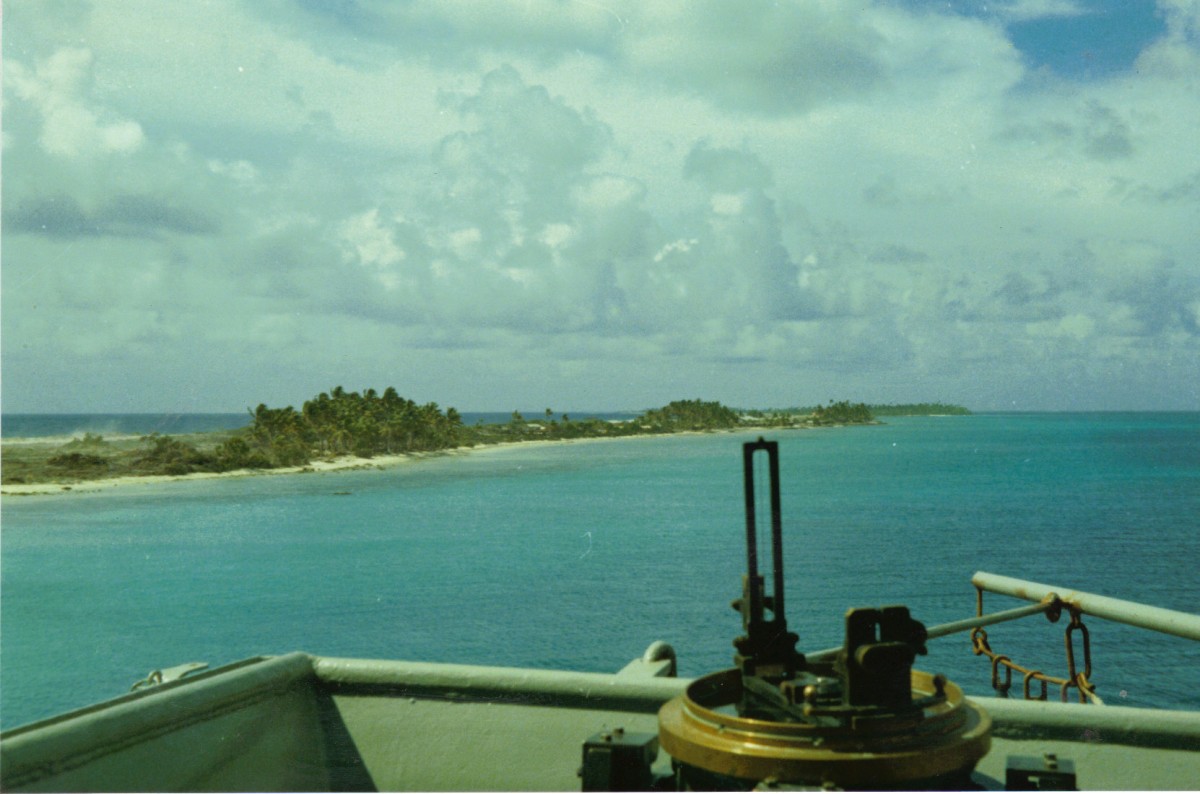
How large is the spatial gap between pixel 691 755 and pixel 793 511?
74969 mm

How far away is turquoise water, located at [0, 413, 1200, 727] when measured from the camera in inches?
1438

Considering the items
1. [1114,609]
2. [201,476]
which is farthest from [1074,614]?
[201,476]

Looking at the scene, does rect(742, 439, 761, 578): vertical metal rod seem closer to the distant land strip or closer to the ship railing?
the ship railing

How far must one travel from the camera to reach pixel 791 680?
242 cm

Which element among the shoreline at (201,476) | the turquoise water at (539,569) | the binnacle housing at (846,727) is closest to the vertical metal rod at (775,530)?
the binnacle housing at (846,727)

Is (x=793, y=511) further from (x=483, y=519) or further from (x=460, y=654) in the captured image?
(x=460, y=654)

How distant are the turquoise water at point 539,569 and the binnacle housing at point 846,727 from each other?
94.6ft

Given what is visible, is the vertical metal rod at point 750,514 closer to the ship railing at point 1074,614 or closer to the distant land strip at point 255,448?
the ship railing at point 1074,614

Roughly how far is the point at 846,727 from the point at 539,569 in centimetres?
5492

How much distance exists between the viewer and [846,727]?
83.4 inches

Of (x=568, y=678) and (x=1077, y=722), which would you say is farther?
(x=568, y=678)

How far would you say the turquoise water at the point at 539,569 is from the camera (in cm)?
3653

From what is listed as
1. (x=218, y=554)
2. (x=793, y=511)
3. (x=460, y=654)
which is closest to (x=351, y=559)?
(x=218, y=554)

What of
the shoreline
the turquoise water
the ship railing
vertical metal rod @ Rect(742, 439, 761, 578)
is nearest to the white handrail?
the ship railing
